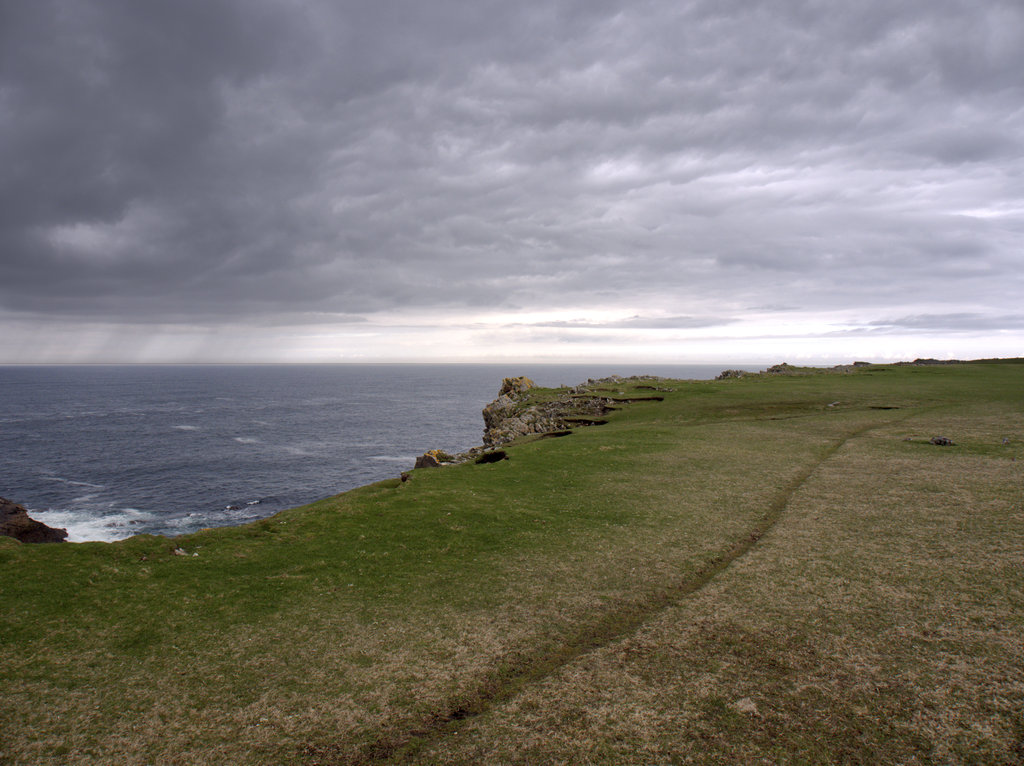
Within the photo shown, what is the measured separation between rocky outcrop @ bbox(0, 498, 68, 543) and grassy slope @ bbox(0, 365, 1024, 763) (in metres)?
18.5

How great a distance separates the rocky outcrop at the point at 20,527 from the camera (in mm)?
26703

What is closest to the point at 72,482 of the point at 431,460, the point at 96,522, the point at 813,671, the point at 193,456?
the point at 193,456

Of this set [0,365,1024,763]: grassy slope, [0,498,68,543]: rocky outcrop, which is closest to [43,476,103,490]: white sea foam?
[0,498,68,543]: rocky outcrop

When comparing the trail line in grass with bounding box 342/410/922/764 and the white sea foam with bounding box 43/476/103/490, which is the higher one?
the trail line in grass with bounding box 342/410/922/764

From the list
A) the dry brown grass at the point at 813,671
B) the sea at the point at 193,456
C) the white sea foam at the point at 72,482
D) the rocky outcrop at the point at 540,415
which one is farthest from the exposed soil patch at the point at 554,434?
the white sea foam at the point at 72,482

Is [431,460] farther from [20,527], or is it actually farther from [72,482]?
[72,482]

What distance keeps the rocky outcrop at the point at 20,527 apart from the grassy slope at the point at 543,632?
18.5m

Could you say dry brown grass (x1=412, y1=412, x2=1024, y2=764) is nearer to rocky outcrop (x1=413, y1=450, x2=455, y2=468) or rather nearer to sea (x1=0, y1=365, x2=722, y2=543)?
rocky outcrop (x1=413, y1=450, x2=455, y2=468)

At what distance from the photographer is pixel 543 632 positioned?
35.3 ft

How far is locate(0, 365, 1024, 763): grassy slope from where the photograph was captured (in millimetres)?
7750

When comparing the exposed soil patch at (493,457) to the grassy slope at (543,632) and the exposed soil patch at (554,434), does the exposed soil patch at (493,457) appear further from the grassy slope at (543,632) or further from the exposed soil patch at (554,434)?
the exposed soil patch at (554,434)

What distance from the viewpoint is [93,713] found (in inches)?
328

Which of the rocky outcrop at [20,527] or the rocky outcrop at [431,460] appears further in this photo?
the rocky outcrop at [431,460]

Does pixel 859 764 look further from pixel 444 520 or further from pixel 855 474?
pixel 855 474
